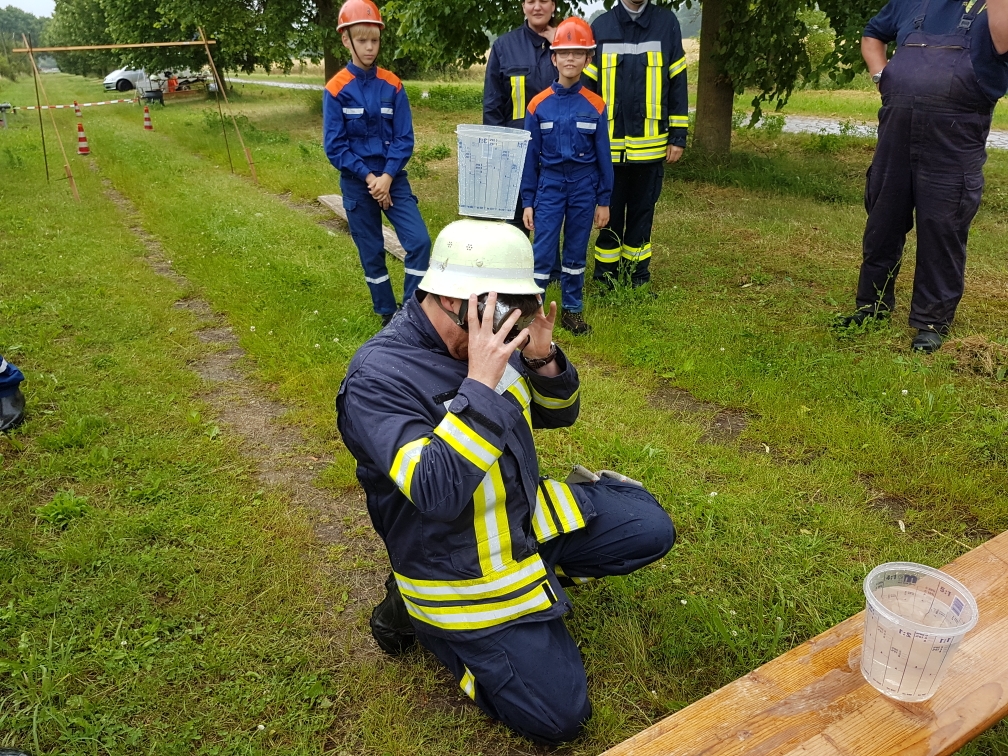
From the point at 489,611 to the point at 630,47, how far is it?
465cm

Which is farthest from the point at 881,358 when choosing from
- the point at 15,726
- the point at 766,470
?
the point at 15,726

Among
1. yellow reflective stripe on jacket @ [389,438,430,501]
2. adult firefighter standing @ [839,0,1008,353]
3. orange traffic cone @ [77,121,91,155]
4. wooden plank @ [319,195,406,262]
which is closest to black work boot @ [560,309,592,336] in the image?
wooden plank @ [319,195,406,262]

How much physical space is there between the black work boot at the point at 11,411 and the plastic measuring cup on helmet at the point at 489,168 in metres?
2.88

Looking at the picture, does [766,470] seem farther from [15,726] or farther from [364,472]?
[15,726]

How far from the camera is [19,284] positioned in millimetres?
6676

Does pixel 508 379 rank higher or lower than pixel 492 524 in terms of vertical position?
higher

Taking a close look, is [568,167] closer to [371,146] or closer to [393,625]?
[371,146]

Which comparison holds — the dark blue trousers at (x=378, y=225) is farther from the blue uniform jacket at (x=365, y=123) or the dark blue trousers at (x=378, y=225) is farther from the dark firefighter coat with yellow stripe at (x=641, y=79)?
the dark firefighter coat with yellow stripe at (x=641, y=79)

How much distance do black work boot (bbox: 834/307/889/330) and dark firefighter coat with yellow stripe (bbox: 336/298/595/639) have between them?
3485 mm

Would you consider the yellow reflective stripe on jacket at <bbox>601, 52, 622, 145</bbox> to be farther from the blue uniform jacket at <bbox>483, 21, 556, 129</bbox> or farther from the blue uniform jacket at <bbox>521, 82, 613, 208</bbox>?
the blue uniform jacket at <bbox>483, 21, 556, 129</bbox>

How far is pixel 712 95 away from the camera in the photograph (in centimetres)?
1058

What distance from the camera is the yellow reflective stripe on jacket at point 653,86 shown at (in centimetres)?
547

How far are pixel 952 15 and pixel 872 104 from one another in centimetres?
1772

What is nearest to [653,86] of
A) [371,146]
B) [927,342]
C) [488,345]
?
[371,146]
